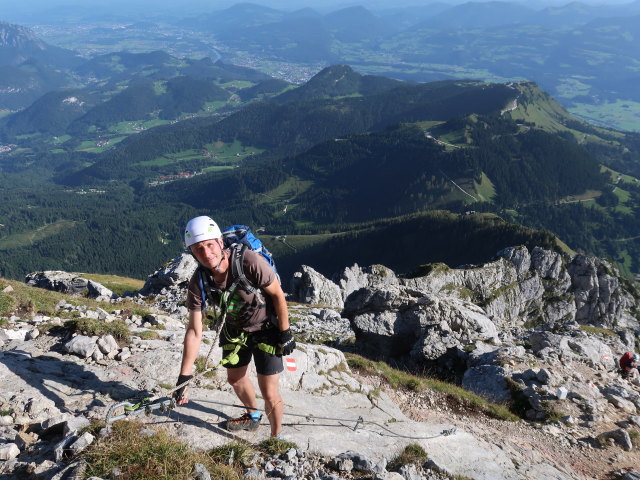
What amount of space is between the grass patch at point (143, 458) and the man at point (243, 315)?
60.8 inches

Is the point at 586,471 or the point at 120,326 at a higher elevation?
the point at 120,326

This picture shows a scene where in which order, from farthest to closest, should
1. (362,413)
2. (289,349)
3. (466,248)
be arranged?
(466,248) → (362,413) → (289,349)

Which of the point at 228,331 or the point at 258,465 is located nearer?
the point at 258,465

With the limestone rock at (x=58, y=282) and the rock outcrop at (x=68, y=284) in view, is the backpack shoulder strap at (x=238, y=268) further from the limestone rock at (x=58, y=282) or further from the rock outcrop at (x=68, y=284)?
the limestone rock at (x=58, y=282)

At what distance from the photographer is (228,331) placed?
996 cm

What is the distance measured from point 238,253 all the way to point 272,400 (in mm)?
3908

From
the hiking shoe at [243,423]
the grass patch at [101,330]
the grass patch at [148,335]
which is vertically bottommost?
the grass patch at [148,335]

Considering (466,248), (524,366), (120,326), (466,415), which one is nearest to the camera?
(120,326)

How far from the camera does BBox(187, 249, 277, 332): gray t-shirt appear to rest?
878cm

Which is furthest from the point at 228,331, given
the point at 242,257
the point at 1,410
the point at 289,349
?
the point at 1,410

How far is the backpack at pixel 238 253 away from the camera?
28.7 feet

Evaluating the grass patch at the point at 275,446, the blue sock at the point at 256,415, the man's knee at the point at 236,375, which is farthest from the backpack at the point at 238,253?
the grass patch at the point at 275,446

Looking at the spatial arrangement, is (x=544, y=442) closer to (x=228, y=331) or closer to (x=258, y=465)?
(x=258, y=465)

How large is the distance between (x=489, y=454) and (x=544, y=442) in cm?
433
